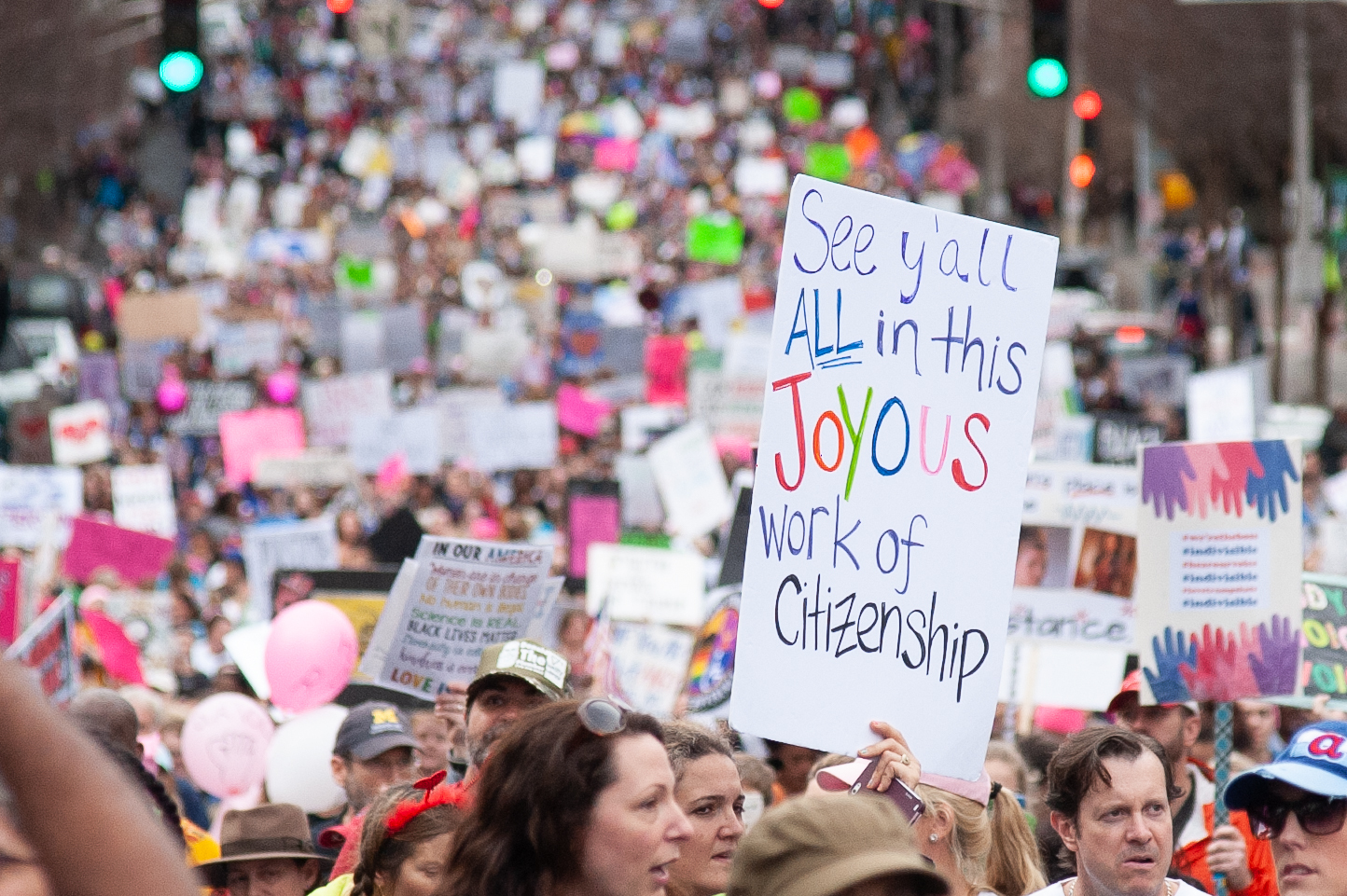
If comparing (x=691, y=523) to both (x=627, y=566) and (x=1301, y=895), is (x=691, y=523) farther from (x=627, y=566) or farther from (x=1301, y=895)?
(x=1301, y=895)

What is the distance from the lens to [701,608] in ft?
33.6

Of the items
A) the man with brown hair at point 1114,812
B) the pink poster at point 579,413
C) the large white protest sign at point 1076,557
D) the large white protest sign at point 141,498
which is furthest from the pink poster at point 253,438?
the man with brown hair at point 1114,812

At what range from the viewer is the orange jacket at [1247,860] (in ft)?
17.3

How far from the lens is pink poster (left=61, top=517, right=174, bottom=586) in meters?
12.7

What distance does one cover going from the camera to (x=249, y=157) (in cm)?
4219

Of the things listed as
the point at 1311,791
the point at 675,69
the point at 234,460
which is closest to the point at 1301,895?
the point at 1311,791

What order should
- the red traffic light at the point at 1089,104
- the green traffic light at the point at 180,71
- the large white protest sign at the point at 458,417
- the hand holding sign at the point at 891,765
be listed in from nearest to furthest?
the hand holding sign at the point at 891,765, the green traffic light at the point at 180,71, the large white protest sign at the point at 458,417, the red traffic light at the point at 1089,104

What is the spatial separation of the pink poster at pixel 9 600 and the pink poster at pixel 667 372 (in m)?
10.3

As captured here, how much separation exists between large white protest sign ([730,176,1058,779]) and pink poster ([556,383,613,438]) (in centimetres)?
1410

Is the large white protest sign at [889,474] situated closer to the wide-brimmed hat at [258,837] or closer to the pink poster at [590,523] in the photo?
the wide-brimmed hat at [258,837]

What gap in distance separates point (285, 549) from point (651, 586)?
7.07ft

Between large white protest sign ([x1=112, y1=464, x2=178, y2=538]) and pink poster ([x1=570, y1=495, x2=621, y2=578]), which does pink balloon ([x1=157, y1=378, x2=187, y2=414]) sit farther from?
pink poster ([x1=570, y1=495, x2=621, y2=578])

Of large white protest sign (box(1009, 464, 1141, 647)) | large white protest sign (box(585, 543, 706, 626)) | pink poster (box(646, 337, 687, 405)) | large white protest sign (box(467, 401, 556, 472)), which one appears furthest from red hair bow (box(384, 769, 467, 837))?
pink poster (box(646, 337, 687, 405))

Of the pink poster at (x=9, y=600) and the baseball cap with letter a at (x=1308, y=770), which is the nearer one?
the baseball cap with letter a at (x=1308, y=770)
